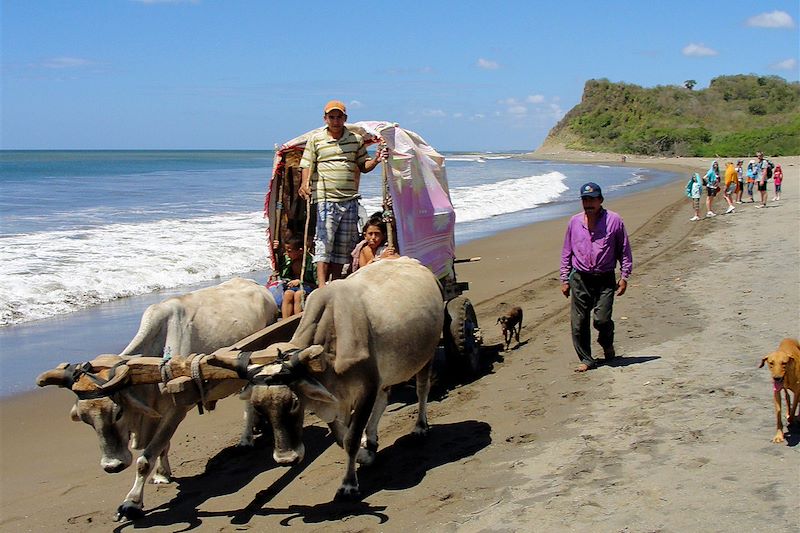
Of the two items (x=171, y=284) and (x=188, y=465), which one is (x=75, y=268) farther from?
(x=188, y=465)

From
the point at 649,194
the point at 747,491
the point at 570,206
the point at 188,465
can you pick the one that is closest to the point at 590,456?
the point at 747,491

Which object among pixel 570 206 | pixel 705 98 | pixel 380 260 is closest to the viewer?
pixel 380 260

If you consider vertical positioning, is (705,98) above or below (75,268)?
above

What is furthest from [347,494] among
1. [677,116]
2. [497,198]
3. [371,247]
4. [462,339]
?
[677,116]

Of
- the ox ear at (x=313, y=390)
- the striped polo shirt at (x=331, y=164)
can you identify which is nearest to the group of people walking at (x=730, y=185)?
the striped polo shirt at (x=331, y=164)

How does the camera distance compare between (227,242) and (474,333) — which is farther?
(227,242)

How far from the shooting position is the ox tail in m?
6.17

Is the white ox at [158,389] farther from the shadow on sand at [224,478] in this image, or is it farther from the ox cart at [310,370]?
the shadow on sand at [224,478]

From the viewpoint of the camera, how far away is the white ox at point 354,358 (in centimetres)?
530

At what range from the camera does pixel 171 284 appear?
15.2 m

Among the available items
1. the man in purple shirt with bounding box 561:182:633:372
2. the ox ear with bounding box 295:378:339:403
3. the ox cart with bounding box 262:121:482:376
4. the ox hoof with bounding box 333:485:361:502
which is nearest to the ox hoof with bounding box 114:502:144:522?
the ox hoof with bounding box 333:485:361:502

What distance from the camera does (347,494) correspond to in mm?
6008

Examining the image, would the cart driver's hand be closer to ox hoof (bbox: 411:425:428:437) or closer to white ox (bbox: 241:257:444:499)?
white ox (bbox: 241:257:444:499)

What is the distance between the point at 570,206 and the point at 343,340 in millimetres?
26818
